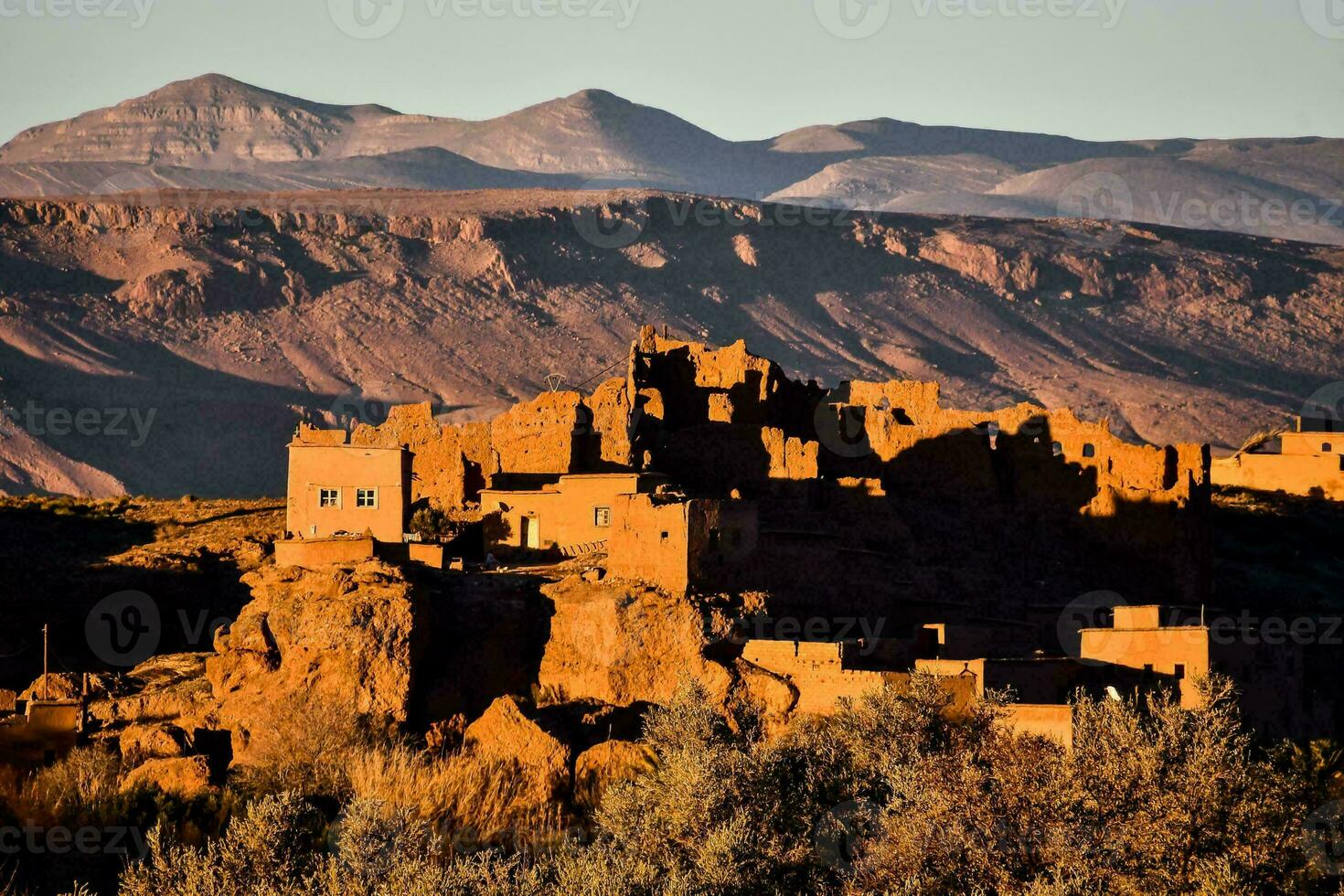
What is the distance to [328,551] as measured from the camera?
40875mm

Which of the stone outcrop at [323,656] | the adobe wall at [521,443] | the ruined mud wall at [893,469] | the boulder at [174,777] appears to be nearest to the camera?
the boulder at [174,777]

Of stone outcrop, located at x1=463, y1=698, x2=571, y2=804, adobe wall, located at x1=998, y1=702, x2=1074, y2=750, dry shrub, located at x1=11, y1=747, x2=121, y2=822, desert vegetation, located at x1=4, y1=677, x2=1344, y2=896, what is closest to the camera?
A: desert vegetation, located at x1=4, y1=677, x2=1344, y2=896

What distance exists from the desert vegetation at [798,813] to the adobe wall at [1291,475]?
28164 millimetres

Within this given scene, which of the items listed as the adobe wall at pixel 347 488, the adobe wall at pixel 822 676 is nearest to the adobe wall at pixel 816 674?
the adobe wall at pixel 822 676

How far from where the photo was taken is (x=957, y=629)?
40625 mm

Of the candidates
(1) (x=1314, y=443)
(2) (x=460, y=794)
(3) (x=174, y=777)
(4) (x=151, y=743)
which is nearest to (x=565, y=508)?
(4) (x=151, y=743)

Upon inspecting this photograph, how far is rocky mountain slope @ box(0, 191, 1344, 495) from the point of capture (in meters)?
112

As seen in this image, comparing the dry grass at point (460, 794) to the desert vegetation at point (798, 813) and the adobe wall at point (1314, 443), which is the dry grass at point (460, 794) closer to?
the desert vegetation at point (798, 813)

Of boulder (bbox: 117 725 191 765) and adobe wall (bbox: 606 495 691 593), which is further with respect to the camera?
adobe wall (bbox: 606 495 691 593)

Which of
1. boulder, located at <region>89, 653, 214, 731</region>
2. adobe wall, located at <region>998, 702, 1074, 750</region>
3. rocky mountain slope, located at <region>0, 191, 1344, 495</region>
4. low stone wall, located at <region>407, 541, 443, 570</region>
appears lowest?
boulder, located at <region>89, 653, 214, 731</region>

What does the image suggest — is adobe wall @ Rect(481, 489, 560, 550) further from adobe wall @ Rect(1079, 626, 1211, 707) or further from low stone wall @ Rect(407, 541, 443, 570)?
adobe wall @ Rect(1079, 626, 1211, 707)

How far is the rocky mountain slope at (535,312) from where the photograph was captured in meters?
112

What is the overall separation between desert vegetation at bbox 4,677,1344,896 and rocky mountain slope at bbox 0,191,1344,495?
64105 millimetres

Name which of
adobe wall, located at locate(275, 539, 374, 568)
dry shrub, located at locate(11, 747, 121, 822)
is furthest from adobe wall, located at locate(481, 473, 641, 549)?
dry shrub, located at locate(11, 747, 121, 822)
